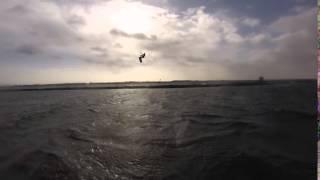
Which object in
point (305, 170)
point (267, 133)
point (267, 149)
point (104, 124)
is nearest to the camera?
point (305, 170)

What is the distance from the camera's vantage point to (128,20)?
12.2ft

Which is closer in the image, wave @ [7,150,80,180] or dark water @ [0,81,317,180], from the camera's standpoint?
wave @ [7,150,80,180]

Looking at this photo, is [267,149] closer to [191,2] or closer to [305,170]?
[305,170]

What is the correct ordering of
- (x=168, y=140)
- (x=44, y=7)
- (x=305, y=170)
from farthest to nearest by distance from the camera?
(x=44, y=7)
(x=168, y=140)
(x=305, y=170)

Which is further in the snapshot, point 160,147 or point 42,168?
point 160,147

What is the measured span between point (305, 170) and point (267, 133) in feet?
3.57

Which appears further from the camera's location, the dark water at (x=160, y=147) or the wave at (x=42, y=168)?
the dark water at (x=160, y=147)

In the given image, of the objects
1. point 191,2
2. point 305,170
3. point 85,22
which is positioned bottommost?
point 305,170

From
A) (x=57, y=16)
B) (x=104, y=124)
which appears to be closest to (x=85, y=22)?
(x=57, y=16)

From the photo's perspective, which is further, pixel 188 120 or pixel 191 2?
pixel 188 120

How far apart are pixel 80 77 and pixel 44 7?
1.02 metres

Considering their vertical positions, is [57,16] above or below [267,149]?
above

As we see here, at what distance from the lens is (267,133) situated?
354 cm

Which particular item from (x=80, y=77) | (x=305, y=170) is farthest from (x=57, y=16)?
(x=305, y=170)
